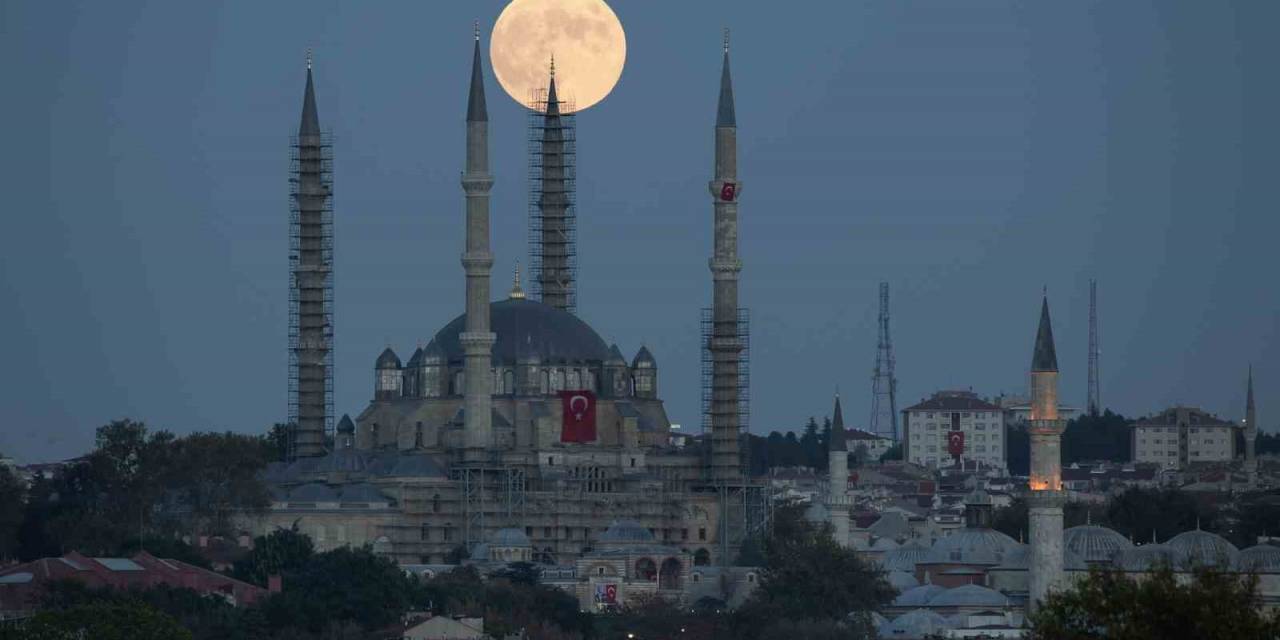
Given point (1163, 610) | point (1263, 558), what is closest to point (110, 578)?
point (1263, 558)

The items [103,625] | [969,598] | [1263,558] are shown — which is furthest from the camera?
[1263,558]

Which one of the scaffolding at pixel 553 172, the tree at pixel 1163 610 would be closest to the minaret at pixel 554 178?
the scaffolding at pixel 553 172

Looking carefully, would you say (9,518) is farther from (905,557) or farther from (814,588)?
(905,557)

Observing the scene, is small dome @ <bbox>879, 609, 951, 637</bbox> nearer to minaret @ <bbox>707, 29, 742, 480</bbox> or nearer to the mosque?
the mosque

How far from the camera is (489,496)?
110000 mm

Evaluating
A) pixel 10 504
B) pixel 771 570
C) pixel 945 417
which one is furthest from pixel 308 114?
pixel 945 417

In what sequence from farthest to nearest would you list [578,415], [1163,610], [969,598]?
[578,415] → [969,598] → [1163,610]

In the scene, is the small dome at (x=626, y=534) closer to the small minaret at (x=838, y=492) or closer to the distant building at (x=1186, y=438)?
the small minaret at (x=838, y=492)

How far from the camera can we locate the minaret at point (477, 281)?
357 ft

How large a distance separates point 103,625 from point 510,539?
95.6ft

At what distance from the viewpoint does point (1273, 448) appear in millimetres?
194125

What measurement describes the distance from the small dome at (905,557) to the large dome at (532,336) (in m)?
10.6

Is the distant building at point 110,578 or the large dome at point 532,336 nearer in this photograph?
the distant building at point 110,578

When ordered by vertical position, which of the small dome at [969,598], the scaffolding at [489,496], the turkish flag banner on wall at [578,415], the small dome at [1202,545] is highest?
the turkish flag banner on wall at [578,415]
